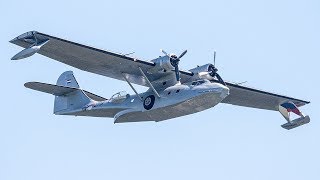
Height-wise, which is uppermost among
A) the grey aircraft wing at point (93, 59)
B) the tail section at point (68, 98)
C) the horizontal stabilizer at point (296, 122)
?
the grey aircraft wing at point (93, 59)

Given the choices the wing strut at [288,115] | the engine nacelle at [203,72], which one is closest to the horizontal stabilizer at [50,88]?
the engine nacelle at [203,72]

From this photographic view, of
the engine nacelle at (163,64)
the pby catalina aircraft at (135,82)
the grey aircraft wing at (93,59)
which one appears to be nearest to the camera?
the grey aircraft wing at (93,59)

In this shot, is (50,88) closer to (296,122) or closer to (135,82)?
(135,82)

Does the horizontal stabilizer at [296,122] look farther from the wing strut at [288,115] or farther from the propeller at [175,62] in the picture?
the propeller at [175,62]

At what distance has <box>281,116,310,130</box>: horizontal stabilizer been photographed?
54.4m

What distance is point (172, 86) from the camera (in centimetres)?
4838

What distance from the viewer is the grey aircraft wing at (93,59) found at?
149ft

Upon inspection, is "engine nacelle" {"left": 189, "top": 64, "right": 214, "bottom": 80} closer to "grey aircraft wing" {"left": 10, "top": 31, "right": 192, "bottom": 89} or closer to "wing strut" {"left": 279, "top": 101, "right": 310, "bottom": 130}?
"grey aircraft wing" {"left": 10, "top": 31, "right": 192, "bottom": 89}

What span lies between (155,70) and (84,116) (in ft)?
22.1

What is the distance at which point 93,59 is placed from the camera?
48000 mm

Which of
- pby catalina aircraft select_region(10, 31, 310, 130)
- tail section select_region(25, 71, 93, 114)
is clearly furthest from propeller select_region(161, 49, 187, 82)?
tail section select_region(25, 71, 93, 114)

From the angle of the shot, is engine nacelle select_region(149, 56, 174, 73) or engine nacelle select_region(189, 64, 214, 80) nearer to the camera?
engine nacelle select_region(149, 56, 174, 73)

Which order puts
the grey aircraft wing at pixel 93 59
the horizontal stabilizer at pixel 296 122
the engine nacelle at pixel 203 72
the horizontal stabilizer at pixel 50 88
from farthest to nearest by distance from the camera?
1. the horizontal stabilizer at pixel 296 122
2. the engine nacelle at pixel 203 72
3. the horizontal stabilizer at pixel 50 88
4. the grey aircraft wing at pixel 93 59

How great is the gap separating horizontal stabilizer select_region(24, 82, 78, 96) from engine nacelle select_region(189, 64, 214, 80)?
8.28 m
